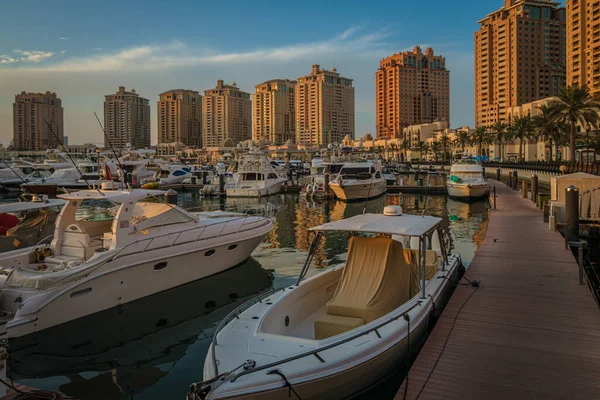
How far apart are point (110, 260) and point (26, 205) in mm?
4031

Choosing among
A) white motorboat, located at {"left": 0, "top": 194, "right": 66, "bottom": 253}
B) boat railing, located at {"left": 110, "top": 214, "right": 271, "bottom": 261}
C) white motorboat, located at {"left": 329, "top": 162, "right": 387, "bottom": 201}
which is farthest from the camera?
white motorboat, located at {"left": 329, "top": 162, "right": 387, "bottom": 201}

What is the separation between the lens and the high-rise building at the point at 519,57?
16162 centimetres

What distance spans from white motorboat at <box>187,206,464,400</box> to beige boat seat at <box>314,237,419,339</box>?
0.02 meters

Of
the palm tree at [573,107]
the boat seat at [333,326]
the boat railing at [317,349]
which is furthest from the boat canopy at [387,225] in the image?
the palm tree at [573,107]

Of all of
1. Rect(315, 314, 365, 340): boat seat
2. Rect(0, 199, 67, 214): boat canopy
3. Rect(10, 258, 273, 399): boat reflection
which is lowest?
Rect(10, 258, 273, 399): boat reflection

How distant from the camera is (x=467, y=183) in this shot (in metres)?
41.5

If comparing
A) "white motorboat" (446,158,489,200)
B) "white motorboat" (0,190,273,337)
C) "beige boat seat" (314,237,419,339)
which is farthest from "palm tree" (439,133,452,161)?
"beige boat seat" (314,237,419,339)

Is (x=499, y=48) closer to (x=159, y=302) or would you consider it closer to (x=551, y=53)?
(x=551, y=53)

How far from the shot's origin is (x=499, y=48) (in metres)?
168

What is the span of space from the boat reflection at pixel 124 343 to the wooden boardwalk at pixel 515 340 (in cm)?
540

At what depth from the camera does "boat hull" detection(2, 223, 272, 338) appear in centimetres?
1119

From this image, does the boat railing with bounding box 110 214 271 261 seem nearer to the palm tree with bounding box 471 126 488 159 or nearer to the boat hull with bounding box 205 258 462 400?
the boat hull with bounding box 205 258 462 400

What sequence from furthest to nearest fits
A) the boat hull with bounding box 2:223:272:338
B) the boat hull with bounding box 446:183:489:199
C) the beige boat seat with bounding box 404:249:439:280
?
the boat hull with bounding box 446:183:489:199 < the beige boat seat with bounding box 404:249:439:280 < the boat hull with bounding box 2:223:272:338

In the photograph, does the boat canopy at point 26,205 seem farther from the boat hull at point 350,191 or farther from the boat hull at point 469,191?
the boat hull at point 469,191
